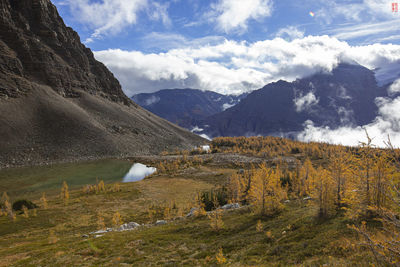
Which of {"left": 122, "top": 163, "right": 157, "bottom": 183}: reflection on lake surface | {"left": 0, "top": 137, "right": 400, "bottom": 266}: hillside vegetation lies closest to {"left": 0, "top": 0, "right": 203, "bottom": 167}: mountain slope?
{"left": 122, "top": 163, "right": 157, "bottom": 183}: reflection on lake surface

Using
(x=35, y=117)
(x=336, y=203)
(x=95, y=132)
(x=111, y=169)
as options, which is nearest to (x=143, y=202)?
(x=336, y=203)

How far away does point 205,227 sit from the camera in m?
25.5

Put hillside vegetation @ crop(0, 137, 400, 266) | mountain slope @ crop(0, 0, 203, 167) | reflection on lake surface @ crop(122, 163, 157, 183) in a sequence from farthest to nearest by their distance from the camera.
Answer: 1. mountain slope @ crop(0, 0, 203, 167)
2. reflection on lake surface @ crop(122, 163, 157, 183)
3. hillside vegetation @ crop(0, 137, 400, 266)

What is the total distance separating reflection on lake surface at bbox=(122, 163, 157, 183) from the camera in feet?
325

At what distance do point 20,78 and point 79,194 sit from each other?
14158cm

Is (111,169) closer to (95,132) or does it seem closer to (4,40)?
(95,132)

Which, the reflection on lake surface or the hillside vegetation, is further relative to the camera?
the reflection on lake surface

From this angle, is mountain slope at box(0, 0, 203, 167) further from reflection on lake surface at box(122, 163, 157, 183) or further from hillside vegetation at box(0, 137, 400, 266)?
hillside vegetation at box(0, 137, 400, 266)

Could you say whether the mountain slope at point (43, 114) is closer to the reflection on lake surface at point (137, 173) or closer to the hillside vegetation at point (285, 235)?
the reflection on lake surface at point (137, 173)

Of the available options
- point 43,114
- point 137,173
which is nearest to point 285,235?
point 137,173

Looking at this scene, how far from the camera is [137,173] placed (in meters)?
111

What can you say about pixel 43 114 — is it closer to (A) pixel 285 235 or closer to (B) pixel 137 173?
(B) pixel 137 173

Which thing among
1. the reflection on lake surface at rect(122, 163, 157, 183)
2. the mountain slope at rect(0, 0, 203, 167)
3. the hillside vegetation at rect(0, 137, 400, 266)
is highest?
the mountain slope at rect(0, 0, 203, 167)

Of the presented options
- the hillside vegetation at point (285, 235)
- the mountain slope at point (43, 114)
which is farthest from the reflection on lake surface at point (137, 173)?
the hillside vegetation at point (285, 235)
